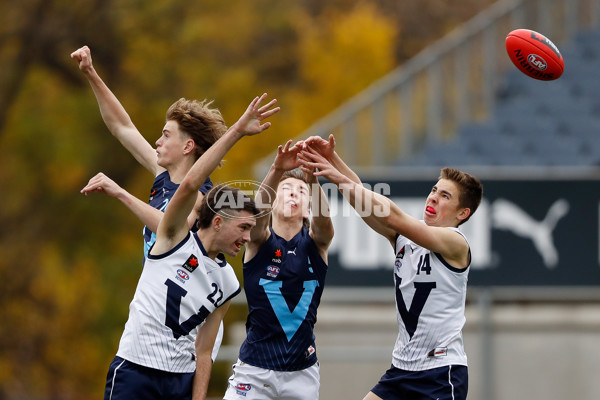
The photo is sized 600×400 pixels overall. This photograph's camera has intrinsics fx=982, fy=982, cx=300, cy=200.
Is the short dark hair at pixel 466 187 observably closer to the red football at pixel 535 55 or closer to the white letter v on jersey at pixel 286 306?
the white letter v on jersey at pixel 286 306

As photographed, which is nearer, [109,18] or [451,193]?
[451,193]

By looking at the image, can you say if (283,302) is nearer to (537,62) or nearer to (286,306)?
(286,306)

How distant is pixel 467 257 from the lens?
661cm

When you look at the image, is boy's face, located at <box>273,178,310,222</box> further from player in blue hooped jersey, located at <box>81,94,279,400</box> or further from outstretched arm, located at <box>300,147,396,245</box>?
player in blue hooped jersey, located at <box>81,94,279,400</box>

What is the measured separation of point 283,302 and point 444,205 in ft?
4.18

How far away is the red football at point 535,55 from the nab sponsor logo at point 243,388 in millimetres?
3327

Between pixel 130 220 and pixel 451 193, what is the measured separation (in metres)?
16.8

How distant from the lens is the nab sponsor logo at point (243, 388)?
263 inches

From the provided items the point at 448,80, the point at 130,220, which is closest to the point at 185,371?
the point at 448,80

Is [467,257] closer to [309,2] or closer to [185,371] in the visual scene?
[185,371]

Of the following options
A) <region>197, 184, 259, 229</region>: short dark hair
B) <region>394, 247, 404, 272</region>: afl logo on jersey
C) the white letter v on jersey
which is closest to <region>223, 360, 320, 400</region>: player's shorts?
the white letter v on jersey

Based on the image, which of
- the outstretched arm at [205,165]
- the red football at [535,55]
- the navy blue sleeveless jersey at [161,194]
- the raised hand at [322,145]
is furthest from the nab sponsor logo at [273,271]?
the red football at [535,55]

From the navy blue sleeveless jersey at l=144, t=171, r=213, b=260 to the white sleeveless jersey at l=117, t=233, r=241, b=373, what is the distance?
0.38 m

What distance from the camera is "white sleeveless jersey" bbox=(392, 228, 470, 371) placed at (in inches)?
257
